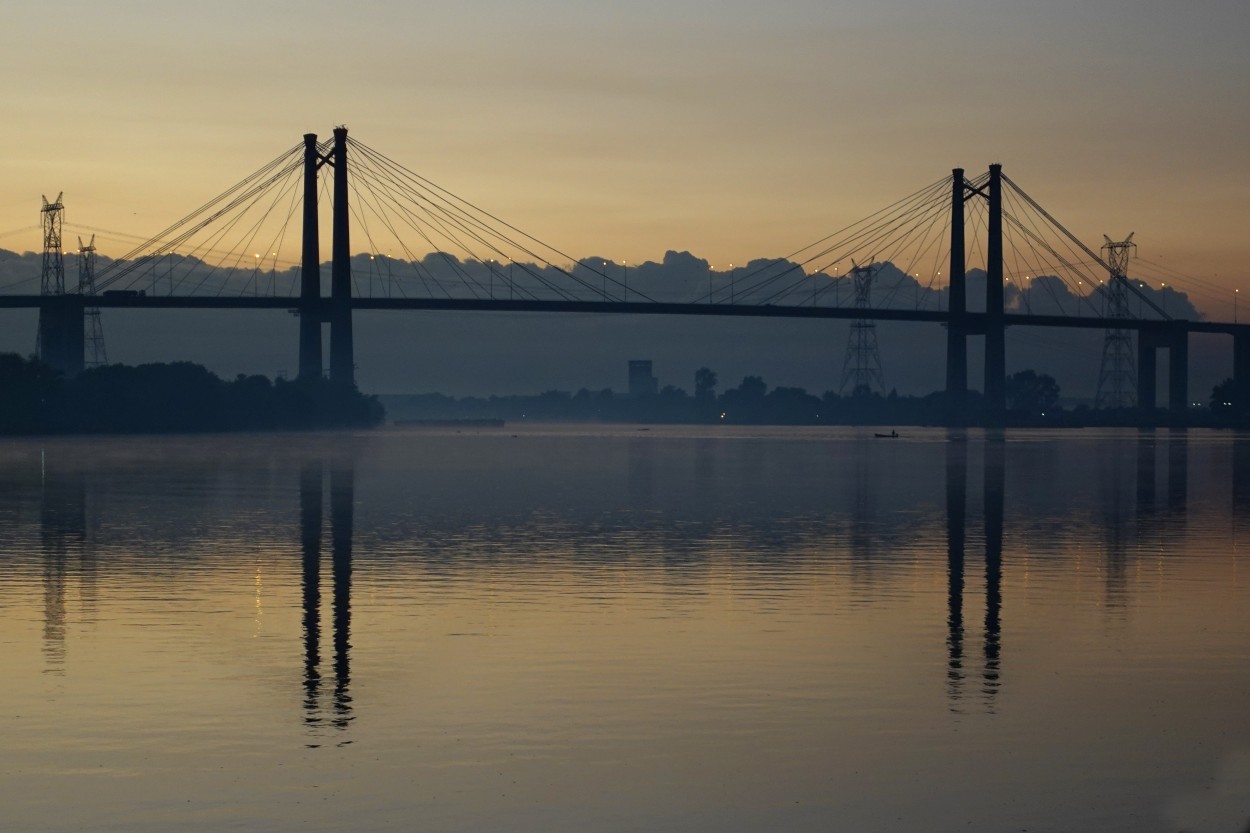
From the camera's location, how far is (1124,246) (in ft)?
534

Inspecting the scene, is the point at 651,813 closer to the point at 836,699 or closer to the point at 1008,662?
the point at 836,699

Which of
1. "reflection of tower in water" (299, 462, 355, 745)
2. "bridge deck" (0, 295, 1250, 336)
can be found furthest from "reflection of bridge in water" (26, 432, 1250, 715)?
"bridge deck" (0, 295, 1250, 336)

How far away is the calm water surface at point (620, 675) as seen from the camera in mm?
11352

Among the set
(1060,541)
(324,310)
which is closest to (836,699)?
(1060,541)

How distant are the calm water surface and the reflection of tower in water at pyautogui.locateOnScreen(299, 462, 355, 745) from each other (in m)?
0.07

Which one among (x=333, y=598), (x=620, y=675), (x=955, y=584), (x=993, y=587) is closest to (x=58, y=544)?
(x=333, y=598)

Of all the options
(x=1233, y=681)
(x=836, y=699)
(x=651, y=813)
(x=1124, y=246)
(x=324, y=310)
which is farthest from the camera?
(x=1124, y=246)

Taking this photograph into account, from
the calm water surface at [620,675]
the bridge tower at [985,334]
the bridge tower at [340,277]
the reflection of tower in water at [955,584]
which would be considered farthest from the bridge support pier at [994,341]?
the calm water surface at [620,675]

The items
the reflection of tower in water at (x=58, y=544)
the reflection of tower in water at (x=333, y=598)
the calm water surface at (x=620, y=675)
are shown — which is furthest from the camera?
the reflection of tower in water at (x=58, y=544)

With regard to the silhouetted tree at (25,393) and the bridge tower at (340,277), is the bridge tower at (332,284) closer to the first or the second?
the bridge tower at (340,277)

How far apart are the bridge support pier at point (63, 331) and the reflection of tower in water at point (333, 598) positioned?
69.1 metres

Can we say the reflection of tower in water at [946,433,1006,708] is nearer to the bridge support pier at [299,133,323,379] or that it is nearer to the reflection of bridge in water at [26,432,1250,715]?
the reflection of bridge in water at [26,432,1250,715]

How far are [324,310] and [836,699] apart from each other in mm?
100377

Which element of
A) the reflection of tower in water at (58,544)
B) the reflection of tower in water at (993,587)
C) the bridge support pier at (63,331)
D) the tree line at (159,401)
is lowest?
the reflection of tower in water at (993,587)
